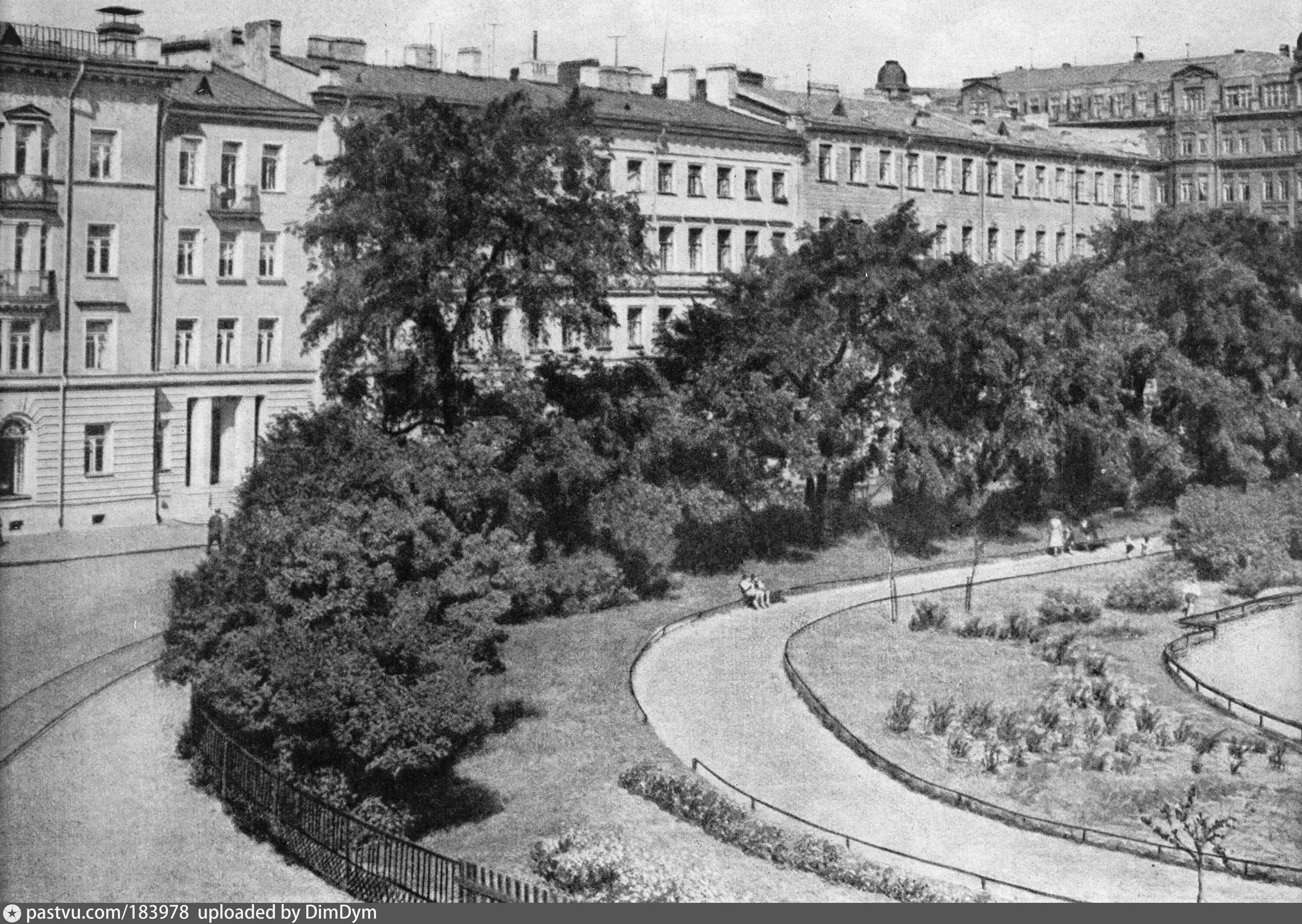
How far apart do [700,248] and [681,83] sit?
8.12 metres

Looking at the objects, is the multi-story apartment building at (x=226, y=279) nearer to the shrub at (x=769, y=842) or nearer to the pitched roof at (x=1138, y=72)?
the shrub at (x=769, y=842)

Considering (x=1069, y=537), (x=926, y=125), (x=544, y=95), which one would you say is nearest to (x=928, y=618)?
(x=1069, y=537)

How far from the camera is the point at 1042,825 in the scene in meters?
31.0

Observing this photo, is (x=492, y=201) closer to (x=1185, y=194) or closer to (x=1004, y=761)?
(x=1004, y=761)

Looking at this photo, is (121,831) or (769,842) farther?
(121,831)

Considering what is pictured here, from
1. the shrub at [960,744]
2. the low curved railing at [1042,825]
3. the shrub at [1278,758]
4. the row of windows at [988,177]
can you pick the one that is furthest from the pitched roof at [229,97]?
the shrub at [1278,758]

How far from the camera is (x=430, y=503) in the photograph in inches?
1629

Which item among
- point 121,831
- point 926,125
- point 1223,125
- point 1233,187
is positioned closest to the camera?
point 121,831

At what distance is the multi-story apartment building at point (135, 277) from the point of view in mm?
49438

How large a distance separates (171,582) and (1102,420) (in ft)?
107

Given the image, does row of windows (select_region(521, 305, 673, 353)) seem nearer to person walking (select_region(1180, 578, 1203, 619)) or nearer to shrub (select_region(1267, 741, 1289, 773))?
person walking (select_region(1180, 578, 1203, 619))

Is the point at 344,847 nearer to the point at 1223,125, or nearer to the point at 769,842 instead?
the point at 769,842

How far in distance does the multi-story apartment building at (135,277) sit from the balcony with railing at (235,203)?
49 millimetres
